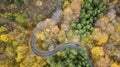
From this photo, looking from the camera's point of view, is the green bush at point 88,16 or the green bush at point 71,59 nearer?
the green bush at point 71,59

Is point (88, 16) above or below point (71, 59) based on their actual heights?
above

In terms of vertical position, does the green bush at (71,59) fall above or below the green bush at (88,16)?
below

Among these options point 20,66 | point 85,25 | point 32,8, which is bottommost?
point 20,66

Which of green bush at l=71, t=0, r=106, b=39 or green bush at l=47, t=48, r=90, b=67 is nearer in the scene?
green bush at l=47, t=48, r=90, b=67

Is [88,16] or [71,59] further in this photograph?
[88,16]

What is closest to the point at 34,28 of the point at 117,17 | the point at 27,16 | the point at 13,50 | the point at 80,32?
the point at 27,16

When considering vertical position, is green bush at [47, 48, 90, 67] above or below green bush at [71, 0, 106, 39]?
below

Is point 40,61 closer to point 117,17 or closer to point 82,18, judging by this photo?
point 82,18

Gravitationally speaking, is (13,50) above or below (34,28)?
below

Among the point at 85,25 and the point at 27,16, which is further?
the point at 27,16
